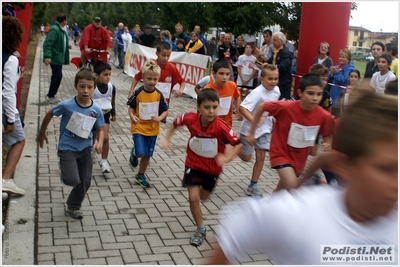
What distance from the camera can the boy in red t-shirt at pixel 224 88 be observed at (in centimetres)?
619

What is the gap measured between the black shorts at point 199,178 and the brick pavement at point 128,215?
0.48m

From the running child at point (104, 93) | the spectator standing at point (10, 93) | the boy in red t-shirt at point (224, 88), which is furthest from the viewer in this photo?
the running child at point (104, 93)

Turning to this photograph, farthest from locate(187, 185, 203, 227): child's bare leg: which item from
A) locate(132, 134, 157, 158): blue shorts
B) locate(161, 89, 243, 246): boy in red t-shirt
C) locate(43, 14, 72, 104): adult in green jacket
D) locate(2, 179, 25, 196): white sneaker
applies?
locate(43, 14, 72, 104): adult in green jacket

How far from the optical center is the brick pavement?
420cm

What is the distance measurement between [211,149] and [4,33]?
240 centimetres

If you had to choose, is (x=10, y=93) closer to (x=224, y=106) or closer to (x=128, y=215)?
(x=128, y=215)

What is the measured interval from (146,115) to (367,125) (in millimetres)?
4814

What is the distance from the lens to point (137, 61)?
17562mm

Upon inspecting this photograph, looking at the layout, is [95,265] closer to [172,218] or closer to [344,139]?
[172,218]

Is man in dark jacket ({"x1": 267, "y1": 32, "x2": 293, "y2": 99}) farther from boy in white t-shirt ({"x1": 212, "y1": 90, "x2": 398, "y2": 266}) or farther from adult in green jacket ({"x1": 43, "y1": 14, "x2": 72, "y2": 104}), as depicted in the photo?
boy in white t-shirt ({"x1": 212, "y1": 90, "x2": 398, "y2": 266})

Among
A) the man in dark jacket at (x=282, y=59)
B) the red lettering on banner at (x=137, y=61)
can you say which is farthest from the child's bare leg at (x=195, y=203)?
the red lettering on banner at (x=137, y=61)

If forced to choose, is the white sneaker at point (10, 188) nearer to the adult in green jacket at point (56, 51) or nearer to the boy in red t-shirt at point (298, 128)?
the boy in red t-shirt at point (298, 128)

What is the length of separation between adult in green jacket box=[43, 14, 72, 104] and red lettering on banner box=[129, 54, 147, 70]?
4.68 meters

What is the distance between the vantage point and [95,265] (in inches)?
157
